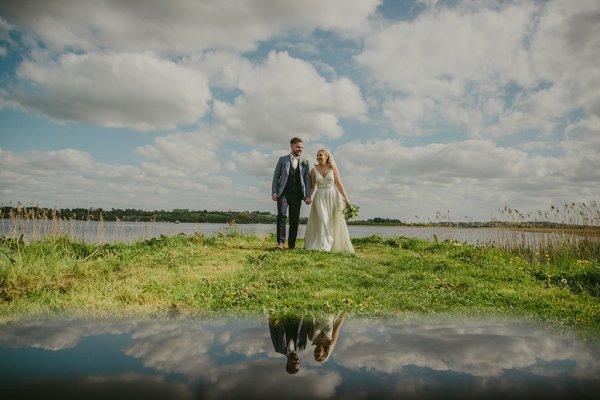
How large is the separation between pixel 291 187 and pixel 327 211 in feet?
4.18

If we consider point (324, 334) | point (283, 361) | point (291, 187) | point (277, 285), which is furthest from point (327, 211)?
point (283, 361)

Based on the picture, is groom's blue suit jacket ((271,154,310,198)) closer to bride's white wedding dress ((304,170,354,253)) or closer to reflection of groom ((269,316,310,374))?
bride's white wedding dress ((304,170,354,253))

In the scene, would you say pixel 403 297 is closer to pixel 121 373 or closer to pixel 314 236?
pixel 121 373

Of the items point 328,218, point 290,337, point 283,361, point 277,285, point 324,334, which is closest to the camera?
point 283,361

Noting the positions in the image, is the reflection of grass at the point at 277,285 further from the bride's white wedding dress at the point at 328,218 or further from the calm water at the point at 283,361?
the bride's white wedding dress at the point at 328,218

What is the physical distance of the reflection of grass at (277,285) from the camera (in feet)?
16.8

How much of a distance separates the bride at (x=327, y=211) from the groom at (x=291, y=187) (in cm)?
38

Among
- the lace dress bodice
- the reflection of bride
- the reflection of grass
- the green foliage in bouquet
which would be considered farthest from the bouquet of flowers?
the reflection of bride

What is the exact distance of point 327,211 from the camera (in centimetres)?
1205

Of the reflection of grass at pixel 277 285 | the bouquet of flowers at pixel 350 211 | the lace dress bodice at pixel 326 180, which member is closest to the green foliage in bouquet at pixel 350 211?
the bouquet of flowers at pixel 350 211

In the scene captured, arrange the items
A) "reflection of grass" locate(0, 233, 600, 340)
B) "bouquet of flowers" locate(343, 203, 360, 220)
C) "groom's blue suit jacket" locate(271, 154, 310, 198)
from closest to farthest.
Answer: "reflection of grass" locate(0, 233, 600, 340)
"groom's blue suit jacket" locate(271, 154, 310, 198)
"bouquet of flowers" locate(343, 203, 360, 220)

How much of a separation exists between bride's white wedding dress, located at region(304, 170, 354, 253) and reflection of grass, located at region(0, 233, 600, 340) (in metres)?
1.84

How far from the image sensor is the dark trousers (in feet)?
38.5

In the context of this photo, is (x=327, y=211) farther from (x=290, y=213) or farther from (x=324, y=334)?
(x=324, y=334)
